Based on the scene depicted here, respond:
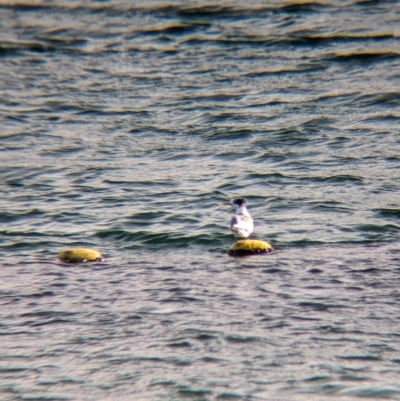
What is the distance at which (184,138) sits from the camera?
12844 mm

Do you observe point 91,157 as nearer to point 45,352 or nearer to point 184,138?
point 184,138

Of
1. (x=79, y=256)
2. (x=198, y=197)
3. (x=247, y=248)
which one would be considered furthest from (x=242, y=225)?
(x=198, y=197)

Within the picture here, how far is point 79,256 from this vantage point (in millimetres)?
8648

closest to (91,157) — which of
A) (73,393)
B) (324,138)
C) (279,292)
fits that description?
(324,138)

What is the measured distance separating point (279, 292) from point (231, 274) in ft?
2.17

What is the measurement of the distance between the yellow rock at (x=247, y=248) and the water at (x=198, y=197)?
0.11m

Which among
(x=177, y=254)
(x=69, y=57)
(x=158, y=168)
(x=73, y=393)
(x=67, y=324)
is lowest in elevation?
(x=73, y=393)

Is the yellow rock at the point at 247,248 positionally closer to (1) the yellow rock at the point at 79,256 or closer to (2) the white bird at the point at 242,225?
(2) the white bird at the point at 242,225

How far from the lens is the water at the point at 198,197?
641cm

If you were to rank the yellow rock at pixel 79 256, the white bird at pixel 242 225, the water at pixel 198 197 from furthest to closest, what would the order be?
1. the white bird at pixel 242 225
2. the yellow rock at pixel 79 256
3. the water at pixel 198 197

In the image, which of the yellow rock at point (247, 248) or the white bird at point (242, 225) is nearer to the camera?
the yellow rock at point (247, 248)

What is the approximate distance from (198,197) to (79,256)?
8.24 feet

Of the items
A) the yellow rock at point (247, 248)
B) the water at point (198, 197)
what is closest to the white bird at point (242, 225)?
the yellow rock at point (247, 248)

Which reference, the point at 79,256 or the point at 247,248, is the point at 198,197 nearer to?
the point at 247,248
